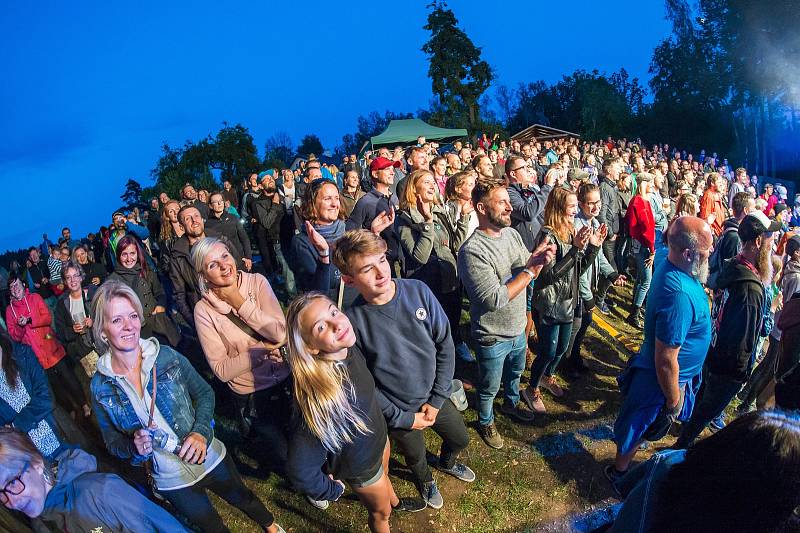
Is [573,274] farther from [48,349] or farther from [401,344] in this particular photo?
[48,349]

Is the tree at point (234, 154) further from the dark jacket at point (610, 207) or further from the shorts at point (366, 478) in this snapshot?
the shorts at point (366, 478)

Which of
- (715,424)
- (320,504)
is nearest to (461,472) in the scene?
(320,504)

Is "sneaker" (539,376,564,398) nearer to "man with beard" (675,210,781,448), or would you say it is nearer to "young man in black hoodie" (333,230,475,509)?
"man with beard" (675,210,781,448)

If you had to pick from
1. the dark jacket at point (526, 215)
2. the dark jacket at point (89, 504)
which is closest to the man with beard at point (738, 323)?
the dark jacket at point (526, 215)

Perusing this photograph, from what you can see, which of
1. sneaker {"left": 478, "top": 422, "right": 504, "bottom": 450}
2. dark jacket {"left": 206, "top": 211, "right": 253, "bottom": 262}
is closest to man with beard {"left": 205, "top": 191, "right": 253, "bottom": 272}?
dark jacket {"left": 206, "top": 211, "right": 253, "bottom": 262}

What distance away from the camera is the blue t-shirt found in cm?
255

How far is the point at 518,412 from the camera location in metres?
4.01

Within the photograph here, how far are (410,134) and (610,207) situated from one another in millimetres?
21706

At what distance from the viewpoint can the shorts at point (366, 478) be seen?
7.60 feet

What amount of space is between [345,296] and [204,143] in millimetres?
36458

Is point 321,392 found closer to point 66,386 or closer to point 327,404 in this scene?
point 327,404

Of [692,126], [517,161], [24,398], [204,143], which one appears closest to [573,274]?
[517,161]

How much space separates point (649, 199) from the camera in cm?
627

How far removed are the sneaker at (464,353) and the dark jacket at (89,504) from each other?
3629 millimetres
